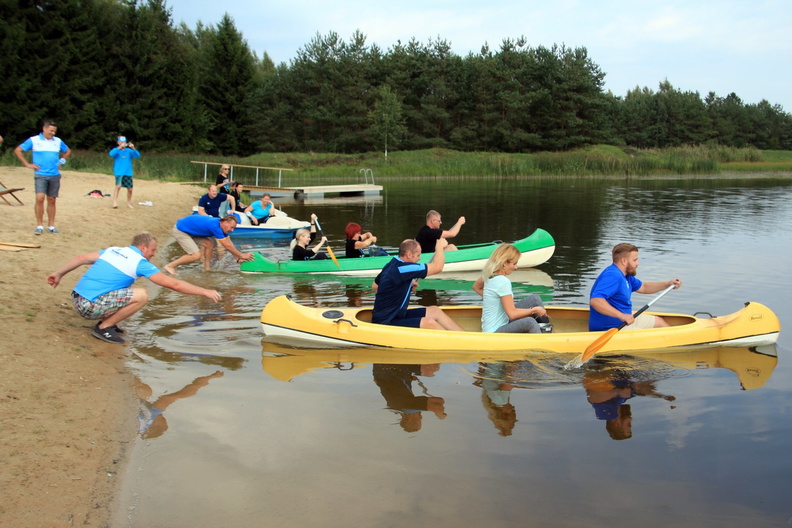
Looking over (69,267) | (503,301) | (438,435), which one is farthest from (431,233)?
(438,435)

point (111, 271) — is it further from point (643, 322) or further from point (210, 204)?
point (210, 204)

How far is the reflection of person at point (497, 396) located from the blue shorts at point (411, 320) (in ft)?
2.88

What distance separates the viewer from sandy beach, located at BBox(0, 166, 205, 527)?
3.57 meters

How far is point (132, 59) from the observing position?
1750 inches

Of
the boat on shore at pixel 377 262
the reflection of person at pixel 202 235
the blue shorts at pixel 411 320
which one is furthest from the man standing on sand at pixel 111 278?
the boat on shore at pixel 377 262

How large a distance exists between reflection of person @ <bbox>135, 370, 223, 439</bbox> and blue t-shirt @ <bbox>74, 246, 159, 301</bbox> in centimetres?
109

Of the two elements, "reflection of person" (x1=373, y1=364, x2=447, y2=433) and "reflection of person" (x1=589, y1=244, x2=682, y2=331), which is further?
"reflection of person" (x1=589, y1=244, x2=682, y2=331)

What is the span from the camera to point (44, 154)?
9914 mm

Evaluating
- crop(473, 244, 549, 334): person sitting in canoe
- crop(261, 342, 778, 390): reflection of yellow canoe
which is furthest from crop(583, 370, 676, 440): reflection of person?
crop(473, 244, 549, 334): person sitting in canoe

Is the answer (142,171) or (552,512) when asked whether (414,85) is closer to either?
(142,171)

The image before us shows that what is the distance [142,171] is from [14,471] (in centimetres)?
2704

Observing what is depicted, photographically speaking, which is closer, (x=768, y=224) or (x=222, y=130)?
(x=768, y=224)

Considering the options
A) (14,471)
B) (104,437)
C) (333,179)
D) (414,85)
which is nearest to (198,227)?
(104,437)

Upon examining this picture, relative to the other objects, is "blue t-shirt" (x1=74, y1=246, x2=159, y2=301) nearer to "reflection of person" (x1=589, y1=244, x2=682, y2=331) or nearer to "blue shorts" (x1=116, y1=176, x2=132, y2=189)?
"reflection of person" (x1=589, y1=244, x2=682, y2=331)
